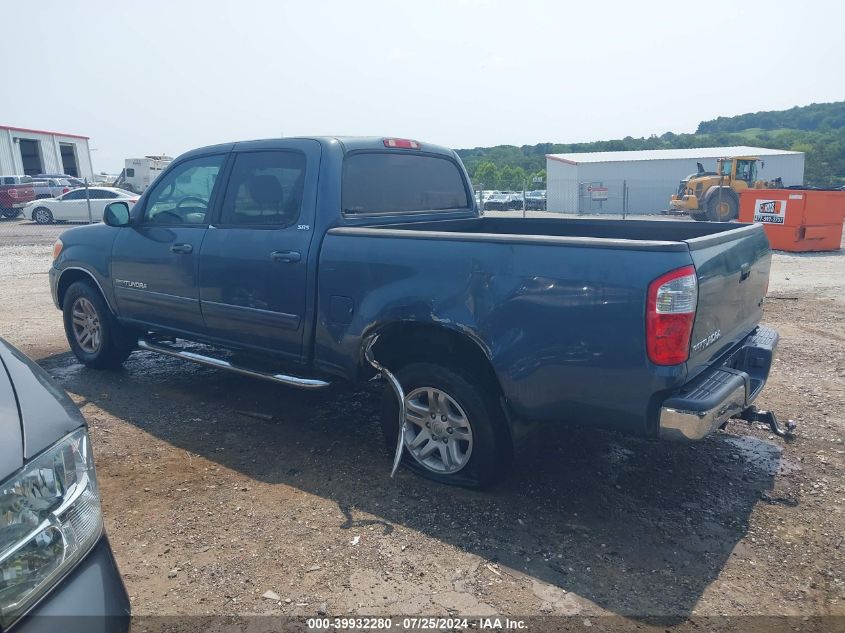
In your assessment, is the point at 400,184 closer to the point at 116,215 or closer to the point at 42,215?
the point at 116,215

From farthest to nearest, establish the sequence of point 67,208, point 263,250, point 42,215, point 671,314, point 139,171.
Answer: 1. point 139,171
2. point 42,215
3. point 67,208
4. point 263,250
5. point 671,314

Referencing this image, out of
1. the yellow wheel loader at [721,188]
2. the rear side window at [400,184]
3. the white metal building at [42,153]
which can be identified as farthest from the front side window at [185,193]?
the white metal building at [42,153]

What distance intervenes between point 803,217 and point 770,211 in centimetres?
75

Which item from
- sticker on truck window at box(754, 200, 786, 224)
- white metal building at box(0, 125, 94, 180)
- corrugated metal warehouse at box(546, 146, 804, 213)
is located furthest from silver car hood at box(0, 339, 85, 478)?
white metal building at box(0, 125, 94, 180)

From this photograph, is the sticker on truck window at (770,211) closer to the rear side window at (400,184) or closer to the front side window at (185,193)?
the rear side window at (400,184)

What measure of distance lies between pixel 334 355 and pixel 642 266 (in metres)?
2.06

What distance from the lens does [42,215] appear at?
87.0ft

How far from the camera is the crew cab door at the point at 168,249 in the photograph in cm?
517

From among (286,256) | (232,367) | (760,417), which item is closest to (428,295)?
(286,256)

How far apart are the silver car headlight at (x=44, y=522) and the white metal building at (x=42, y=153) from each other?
1813 inches

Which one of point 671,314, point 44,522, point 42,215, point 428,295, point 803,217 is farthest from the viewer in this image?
point 42,215

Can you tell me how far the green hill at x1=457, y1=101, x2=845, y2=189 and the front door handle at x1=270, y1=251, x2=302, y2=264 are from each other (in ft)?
48.7

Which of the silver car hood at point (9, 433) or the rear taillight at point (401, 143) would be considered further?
the rear taillight at point (401, 143)

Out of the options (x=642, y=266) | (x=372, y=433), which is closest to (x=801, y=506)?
(x=642, y=266)
